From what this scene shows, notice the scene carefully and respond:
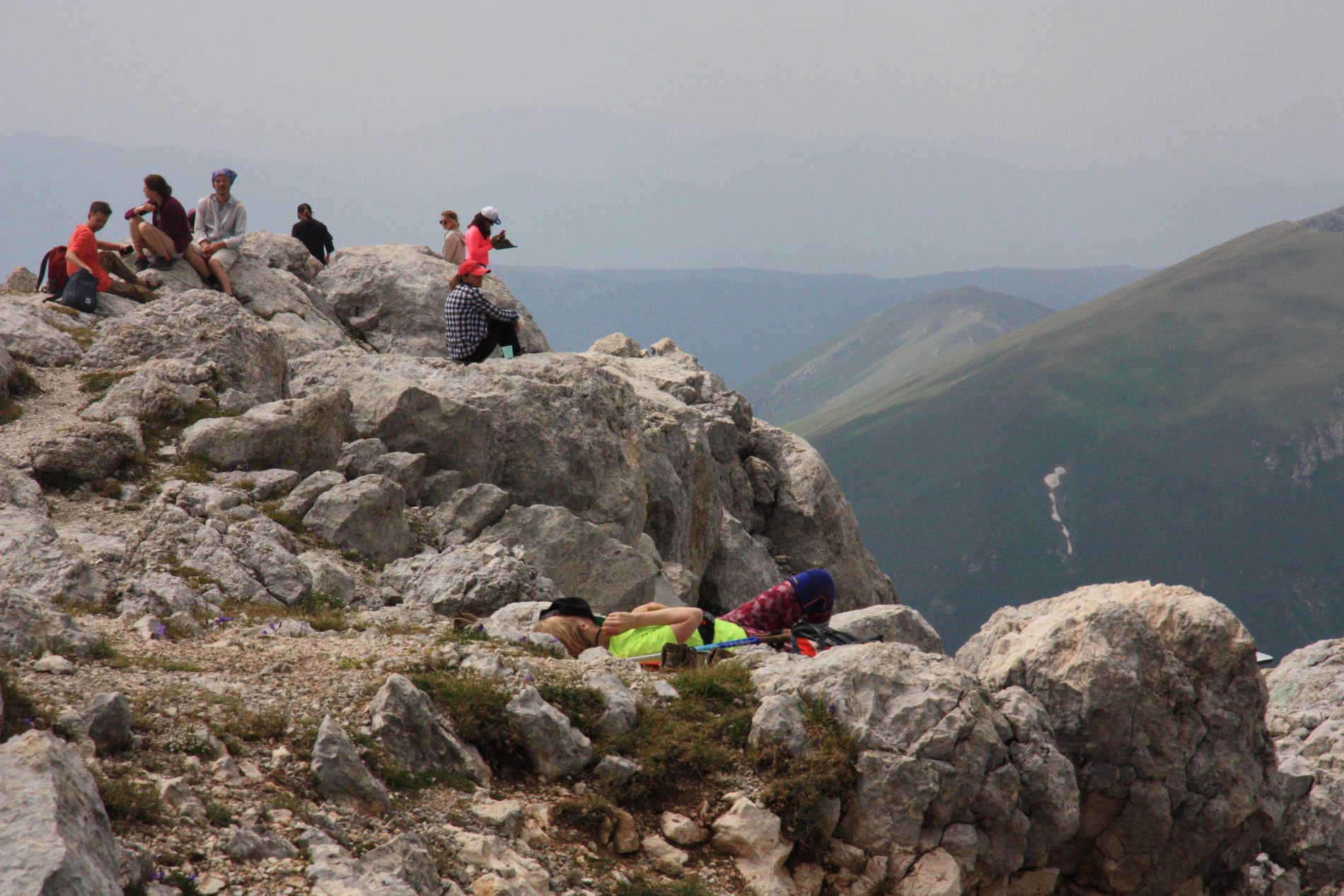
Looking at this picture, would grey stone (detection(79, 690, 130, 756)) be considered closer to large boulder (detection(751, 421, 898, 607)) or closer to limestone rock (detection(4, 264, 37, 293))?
limestone rock (detection(4, 264, 37, 293))

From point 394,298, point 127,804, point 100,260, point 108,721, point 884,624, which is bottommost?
point 884,624

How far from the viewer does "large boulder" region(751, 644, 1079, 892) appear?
10.8 m

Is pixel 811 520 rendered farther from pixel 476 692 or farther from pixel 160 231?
pixel 476 692

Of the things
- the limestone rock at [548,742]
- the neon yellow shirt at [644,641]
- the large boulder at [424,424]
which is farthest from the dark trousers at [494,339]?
the limestone rock at [548,742]

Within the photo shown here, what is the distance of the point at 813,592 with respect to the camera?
14.9 metres

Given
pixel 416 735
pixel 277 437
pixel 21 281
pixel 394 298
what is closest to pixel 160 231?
pixel 21 281

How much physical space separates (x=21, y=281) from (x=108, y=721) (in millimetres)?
22884

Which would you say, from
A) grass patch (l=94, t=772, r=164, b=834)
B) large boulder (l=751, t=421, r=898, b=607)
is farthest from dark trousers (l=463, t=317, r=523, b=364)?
grass patch (l=94, t=772, r=164, b=834)

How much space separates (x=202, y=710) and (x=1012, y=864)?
30.4ft

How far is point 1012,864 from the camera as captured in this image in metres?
Answer: 11.8

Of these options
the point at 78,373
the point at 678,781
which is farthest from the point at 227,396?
the point at 678,781

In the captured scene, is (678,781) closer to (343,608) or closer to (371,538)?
(343,608)

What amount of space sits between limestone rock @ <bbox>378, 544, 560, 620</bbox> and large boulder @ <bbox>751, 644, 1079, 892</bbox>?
183 inches

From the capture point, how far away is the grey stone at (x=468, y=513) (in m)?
18.0
